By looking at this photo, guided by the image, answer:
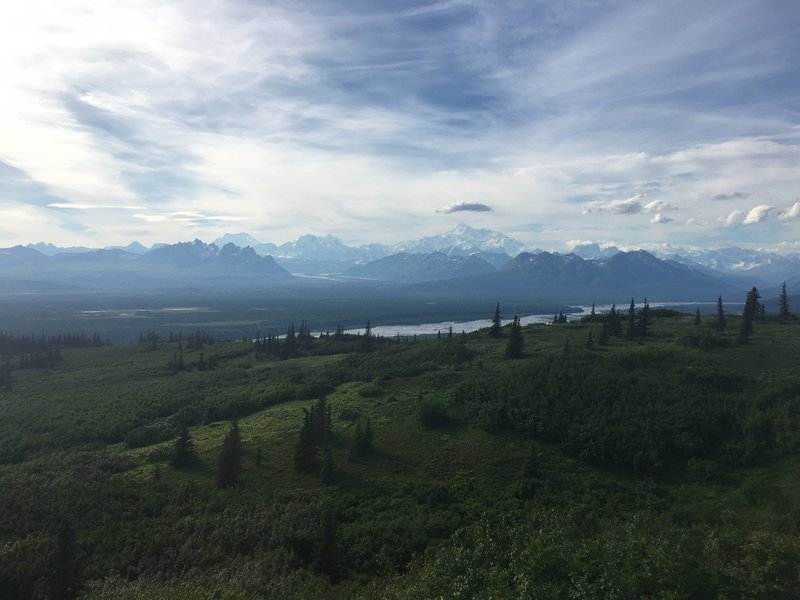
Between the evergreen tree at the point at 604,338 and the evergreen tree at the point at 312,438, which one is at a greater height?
the evergreen tree at the point at 604,338

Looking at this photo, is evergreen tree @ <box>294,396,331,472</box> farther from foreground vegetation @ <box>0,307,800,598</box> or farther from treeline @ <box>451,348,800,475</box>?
treeline @ <box>451,348,800,475</box>

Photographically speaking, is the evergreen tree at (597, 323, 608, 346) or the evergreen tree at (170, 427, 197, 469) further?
the evergreen tree at (597, 323, 608, 346)

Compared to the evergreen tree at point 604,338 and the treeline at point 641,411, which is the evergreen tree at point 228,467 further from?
the evergreen tree at point 604,338

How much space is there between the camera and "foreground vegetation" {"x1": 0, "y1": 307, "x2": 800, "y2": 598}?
40.1m

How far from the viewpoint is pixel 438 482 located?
218 feet

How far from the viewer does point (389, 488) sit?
6569cm

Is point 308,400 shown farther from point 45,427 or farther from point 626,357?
point 626,357

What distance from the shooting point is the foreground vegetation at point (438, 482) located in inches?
1578

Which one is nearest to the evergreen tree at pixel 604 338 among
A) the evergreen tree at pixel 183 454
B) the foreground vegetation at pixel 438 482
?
the foreground vegetation at pixel 438 482

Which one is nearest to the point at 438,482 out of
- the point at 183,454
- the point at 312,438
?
the point at 312,438

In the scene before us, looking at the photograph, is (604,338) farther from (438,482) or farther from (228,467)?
(228,467)

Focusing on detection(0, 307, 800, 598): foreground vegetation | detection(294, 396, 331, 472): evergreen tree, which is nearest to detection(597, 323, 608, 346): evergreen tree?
detection(0, 307, 800, 598): foreground vegetation

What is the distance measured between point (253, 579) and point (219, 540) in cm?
931

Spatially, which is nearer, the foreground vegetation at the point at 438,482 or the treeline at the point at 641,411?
the foreground vegetation at the point at 438,482
